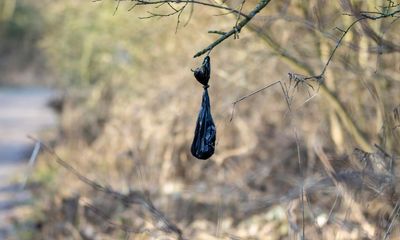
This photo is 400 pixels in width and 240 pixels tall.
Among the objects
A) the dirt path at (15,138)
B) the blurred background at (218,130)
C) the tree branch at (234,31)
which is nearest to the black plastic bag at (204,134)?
the tree branch at (234,31)

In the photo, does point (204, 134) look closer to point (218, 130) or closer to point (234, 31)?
point (234, 31)

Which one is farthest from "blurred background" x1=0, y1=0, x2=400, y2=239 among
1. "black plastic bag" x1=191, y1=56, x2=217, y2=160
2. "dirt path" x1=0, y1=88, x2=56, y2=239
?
"black plastic bag" x1=191, y1=56, x2=217, y2=160

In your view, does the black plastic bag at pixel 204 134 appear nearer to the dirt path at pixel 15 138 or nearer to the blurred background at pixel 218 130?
the blurred background at pixel 218 130

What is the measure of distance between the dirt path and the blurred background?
8cm

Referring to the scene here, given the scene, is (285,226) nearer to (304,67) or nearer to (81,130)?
(304,67)

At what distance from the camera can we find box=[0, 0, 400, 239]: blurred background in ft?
16.0

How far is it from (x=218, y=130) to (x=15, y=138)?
11349 millimetres

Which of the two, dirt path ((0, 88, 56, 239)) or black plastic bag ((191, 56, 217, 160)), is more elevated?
black plastic bag ((191, 56, 217, 160))

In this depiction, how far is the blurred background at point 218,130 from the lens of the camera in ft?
16.0

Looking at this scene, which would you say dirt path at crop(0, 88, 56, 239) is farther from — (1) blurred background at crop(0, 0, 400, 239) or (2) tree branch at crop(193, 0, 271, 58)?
(2) tree branch at crop(193, 0, 271, 58)

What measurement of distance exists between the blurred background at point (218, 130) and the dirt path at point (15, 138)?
83 mm

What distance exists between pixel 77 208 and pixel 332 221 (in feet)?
13.5

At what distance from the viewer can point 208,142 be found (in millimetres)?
3023

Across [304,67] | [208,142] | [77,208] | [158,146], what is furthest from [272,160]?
[208,142]
